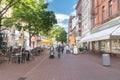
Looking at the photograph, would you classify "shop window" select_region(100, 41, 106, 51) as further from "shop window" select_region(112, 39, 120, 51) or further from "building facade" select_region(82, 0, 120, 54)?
"shop window" select_region(112, 39, 120, 51)

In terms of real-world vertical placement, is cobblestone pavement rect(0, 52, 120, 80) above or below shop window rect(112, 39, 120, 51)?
below

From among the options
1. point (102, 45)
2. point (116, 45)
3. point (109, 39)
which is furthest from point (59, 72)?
point (102, 45)

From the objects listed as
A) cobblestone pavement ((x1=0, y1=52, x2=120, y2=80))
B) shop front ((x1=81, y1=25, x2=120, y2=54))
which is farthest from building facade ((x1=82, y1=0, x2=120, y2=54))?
cobblestone pavement ((x1=0, y1=52, x2=120, y2=80))

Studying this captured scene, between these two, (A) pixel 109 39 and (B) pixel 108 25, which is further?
(B) pixel 108 25

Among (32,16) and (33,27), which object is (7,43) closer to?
(33,27)

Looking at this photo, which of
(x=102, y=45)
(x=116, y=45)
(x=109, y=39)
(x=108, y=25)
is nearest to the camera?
(x=116, y=45)

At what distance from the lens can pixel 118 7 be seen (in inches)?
1378

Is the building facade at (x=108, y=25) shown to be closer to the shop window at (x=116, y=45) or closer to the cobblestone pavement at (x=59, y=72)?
the shop window at (x=116, y=45)

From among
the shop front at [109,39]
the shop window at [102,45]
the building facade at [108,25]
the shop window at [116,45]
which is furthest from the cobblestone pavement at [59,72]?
the shop window at [102,45]

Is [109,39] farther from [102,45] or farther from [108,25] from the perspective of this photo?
[102,45]

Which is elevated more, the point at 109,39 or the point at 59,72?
the point at 109,39

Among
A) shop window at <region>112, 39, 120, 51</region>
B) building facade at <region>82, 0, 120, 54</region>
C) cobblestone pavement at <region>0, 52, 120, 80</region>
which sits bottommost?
cobblestone pavement at <region>0, 52, 120, 80</region>

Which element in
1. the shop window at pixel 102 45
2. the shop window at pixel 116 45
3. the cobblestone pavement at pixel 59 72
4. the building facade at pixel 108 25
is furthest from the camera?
the shop window at pixel 102 45

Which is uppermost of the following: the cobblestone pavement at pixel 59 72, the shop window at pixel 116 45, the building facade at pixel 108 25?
the building facade at pixel 108 25
